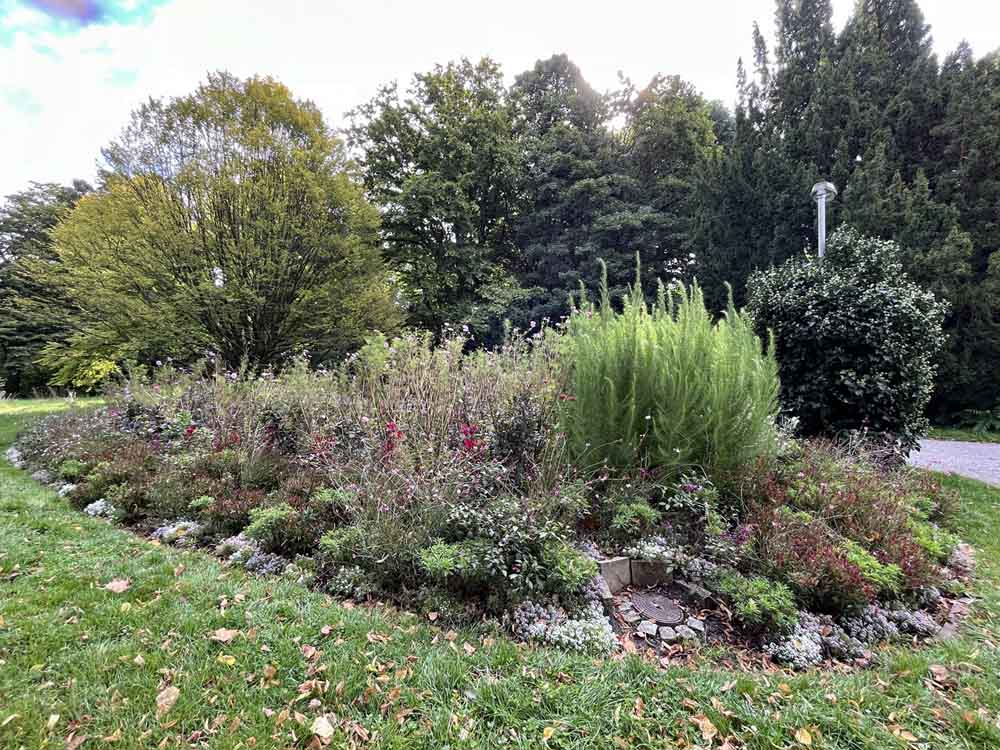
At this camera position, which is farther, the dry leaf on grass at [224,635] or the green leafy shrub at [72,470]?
the green leafy shrub at [72,470]

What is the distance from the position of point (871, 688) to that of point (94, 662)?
336 cm

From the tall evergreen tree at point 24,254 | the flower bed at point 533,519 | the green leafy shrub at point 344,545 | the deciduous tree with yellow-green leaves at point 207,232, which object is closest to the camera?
the flower bed at point 533,519

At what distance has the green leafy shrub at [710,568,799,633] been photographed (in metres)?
2.44

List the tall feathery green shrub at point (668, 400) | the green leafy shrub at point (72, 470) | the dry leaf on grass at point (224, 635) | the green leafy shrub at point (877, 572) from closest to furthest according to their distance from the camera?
the dry leaf on grass at point (224, 635)
the green leafy shrub at point (877, 572)
the tall feathery green shrub at point (668, 400)
the green leafy shrub at point (72, 470)

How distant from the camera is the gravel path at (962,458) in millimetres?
6508

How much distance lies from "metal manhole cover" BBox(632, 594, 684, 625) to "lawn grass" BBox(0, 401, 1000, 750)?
0.34 meters

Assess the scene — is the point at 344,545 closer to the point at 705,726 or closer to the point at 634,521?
the point at 634,521

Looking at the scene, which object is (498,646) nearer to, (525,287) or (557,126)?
(525,287)

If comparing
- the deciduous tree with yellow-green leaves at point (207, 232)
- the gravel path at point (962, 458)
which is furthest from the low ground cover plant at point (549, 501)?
the deciduous tree with yellow-green leaves at point (207, 232)

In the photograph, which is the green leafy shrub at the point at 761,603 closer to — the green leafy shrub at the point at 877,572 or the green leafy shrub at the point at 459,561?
the green leafy shrub at the point at 877,572

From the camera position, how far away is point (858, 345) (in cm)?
542

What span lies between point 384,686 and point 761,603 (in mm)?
1960

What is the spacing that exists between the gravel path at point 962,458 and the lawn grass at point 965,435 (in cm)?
43

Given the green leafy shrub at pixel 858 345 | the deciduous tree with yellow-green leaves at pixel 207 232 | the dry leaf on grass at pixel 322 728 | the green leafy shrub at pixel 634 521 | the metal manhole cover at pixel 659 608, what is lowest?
the metal manhole cover at pixel 659 608
